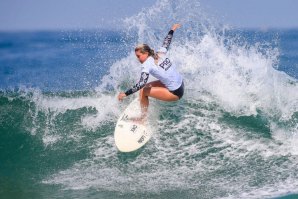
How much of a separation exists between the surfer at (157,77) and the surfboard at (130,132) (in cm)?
24

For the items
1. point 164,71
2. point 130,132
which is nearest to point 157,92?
point 164,71

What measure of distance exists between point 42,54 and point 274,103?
20.5m

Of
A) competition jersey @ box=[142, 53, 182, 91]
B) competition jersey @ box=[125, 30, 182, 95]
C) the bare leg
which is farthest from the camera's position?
the bare leg

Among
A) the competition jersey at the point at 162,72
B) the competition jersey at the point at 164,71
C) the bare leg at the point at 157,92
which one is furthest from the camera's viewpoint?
the bare leg at the point at 157,92

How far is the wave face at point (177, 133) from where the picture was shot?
7.39 m

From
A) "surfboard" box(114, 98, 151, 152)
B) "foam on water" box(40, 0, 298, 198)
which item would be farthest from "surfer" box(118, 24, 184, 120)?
"foam on water" box(40, 0, 298, 198)

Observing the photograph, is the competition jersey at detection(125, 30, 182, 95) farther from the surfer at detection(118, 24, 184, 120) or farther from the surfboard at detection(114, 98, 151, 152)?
the surfboard at detection(114, 98, 151, 152)

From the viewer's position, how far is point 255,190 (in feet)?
23.0

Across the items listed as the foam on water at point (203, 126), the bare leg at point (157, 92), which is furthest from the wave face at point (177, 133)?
the bare leg at point (157, 92)

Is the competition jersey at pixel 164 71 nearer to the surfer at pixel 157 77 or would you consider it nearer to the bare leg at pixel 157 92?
the surfer at pixel 157 77

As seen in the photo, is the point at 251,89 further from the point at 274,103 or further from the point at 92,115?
the point at 92,115

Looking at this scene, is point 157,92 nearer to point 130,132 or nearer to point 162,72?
point 162,72

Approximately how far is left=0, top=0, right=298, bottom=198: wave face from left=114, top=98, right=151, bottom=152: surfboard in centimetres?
17

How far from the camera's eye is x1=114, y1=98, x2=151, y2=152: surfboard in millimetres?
8430
